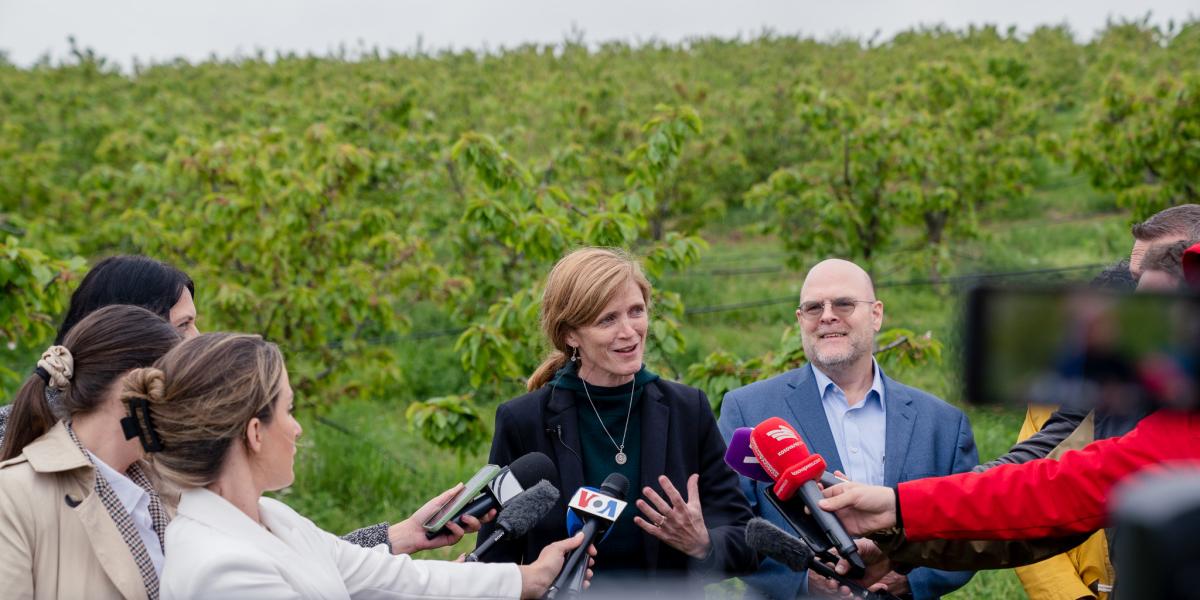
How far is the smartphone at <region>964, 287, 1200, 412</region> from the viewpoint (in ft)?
3.39

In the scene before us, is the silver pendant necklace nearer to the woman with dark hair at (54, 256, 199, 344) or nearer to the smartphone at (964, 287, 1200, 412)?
the woman with dark hair at (54, 256, 199, 344)

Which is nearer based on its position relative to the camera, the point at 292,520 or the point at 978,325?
the point at 978,325

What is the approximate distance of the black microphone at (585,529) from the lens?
2508 millimetres

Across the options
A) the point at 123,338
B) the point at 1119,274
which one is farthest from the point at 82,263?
the point at 1119,274

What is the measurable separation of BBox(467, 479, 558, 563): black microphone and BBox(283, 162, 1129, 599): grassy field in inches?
39.9

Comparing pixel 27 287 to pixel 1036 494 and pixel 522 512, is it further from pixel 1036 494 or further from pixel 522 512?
pixel 1036 494

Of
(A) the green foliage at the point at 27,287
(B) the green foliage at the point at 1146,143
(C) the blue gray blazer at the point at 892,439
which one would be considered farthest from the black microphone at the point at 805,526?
(B) the green foliage at the point at 1146,143

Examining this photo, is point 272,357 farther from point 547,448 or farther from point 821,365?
point 821,365

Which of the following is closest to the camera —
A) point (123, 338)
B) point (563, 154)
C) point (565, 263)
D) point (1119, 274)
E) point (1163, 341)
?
point (1163, 341)

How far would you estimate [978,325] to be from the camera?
110cm

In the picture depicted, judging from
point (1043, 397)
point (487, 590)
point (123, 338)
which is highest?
point (1043, 397)

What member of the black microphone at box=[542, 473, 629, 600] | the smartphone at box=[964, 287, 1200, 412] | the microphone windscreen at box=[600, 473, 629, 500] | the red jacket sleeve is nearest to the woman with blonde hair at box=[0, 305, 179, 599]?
the black microphone at box=[542, 473, 629, 600]

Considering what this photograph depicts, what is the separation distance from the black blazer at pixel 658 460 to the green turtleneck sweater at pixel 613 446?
0.02 metres

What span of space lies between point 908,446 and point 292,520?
1981 millimetres
